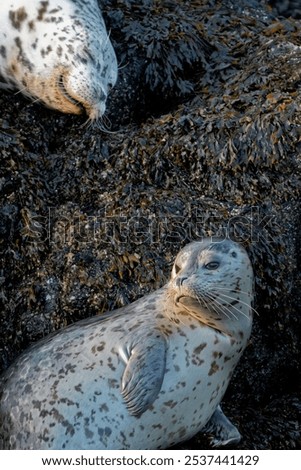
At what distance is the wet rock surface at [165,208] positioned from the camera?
520cm

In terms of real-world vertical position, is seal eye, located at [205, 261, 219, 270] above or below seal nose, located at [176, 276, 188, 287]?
above

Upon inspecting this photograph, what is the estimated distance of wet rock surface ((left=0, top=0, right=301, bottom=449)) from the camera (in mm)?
5199

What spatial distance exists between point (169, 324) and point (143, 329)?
120 mm

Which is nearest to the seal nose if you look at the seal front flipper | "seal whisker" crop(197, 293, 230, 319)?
"seal whisker" crop(197, 293, 230, 319)

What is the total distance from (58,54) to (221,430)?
2229 mm

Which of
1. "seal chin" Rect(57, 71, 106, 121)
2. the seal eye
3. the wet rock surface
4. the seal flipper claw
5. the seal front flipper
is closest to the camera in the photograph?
the seal front flipper

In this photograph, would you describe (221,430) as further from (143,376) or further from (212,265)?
(212,265)

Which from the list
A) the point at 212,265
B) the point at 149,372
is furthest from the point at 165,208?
the point at 149,372

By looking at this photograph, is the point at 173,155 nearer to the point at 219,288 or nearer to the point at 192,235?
the point at 192,235

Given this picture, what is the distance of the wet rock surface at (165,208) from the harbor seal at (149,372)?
0.90ft

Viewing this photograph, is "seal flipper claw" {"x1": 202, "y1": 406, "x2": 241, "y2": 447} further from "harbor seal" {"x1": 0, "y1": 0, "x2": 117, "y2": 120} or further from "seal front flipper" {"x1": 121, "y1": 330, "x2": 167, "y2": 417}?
"harbor seal" {"x1": 0, "y1": 0, "x2": 117, "y2": 120}

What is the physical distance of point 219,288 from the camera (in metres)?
4.57

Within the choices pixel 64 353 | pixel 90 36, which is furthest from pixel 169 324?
pixel 90 36

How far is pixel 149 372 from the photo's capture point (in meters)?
4.48
